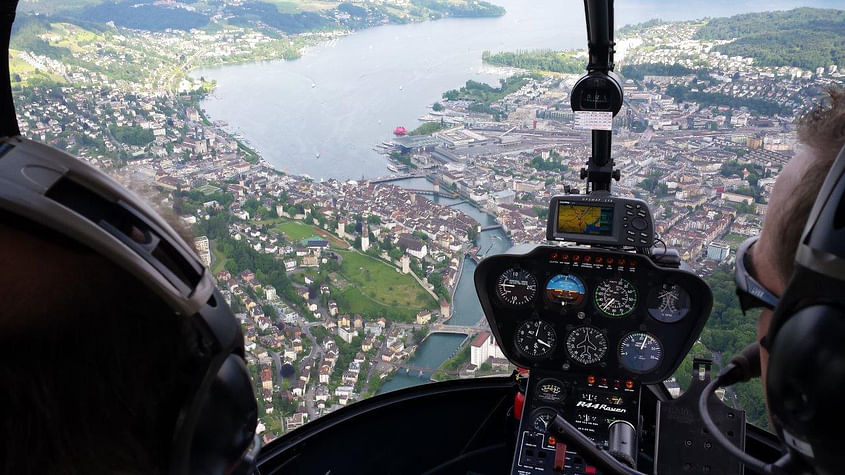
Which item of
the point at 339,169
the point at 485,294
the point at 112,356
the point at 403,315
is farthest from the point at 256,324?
the point at 112,356

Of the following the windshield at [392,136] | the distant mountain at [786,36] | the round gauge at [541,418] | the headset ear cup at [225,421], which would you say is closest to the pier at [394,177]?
the windshield at [392,136]

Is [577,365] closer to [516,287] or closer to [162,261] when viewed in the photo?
[516,287]

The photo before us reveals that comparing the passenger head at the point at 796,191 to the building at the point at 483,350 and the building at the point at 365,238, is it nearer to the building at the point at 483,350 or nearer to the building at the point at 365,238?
the building at the point at 483,350

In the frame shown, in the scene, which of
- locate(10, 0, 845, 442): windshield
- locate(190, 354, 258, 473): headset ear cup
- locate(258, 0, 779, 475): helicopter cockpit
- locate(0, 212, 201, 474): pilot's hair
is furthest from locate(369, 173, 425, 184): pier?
locate(0, 212, 201, 474): pilot's hair

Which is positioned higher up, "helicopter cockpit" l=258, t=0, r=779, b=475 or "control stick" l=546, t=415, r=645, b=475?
"control stick" l=546, t=415, r=645, b=475

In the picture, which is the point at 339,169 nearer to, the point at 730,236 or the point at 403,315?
the point at 403,315

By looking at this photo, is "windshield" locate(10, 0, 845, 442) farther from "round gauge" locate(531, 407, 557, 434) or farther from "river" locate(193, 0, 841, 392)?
"round gauge" locate(531, 407, 557, 434)
